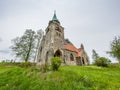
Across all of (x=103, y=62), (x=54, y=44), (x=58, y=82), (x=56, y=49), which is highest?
(x=54, y=44)

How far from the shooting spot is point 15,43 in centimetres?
3953

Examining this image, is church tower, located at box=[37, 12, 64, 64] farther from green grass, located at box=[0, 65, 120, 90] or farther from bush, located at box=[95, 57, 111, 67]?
green grass, located at box=[0, 65, 120, 90]

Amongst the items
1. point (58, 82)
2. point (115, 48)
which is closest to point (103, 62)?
point (115, 48)

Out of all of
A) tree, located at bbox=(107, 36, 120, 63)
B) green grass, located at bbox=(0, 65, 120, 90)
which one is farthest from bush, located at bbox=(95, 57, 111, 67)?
green grass, located at bbox=(0, 65, 120, 90)

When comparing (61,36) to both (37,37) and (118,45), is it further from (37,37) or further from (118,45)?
(118,45)

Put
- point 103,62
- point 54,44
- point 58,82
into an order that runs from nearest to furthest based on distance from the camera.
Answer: point 58,82 → point 103,62 → point 54,44

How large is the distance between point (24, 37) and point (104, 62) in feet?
92.3

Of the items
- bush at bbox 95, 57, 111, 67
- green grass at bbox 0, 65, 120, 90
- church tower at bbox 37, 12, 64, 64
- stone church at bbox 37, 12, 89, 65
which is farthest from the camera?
stone church at bbox 37, 12, 89, 65

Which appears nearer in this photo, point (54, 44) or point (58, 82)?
point (58, 82)

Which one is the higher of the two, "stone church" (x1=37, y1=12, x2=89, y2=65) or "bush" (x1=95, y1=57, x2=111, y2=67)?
"stone church" (x1=37, y1=12, x2=89, y2=65)

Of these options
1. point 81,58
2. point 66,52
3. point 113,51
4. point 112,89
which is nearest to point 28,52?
point 66,52

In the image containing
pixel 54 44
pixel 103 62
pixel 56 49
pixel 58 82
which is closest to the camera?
pixel 58 82

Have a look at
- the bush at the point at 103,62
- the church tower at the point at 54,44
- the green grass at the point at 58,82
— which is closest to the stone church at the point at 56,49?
the church tower at the point at 54,44

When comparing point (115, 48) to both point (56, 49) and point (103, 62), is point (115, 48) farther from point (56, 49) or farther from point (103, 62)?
point (56, 49)
